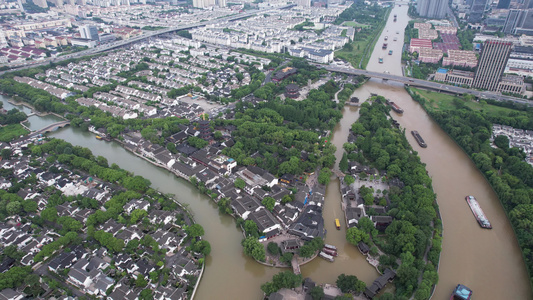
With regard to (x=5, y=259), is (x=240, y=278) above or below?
below

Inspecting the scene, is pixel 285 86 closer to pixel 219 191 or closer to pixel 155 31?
pixel 219 191

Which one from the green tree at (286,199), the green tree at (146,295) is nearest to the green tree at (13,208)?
the green tree at (146,295)

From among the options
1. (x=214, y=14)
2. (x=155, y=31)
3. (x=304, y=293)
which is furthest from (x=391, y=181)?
(x=214, y=14)

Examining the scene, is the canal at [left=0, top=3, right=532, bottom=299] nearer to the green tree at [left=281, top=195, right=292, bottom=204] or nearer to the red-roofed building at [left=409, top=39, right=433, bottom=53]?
the green tree at [left=281, top=195, right=292, bottom=204]

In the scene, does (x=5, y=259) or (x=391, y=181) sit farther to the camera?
(x=391, y=181)

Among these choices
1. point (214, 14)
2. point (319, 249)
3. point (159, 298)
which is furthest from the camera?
point (214, 14)

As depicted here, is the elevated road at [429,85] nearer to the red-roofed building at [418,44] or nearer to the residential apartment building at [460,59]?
the residential apartment building at [460,59]

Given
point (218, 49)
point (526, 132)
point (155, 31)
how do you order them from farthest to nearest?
1. point (155, 31)
2. point (218, 49)
3. point (526, 132)

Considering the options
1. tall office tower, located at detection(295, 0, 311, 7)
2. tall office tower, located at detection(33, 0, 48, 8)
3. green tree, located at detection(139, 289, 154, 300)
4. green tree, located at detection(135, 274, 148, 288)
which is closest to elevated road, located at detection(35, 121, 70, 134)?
green tree, located at detection(135, 274, 148, 288)
